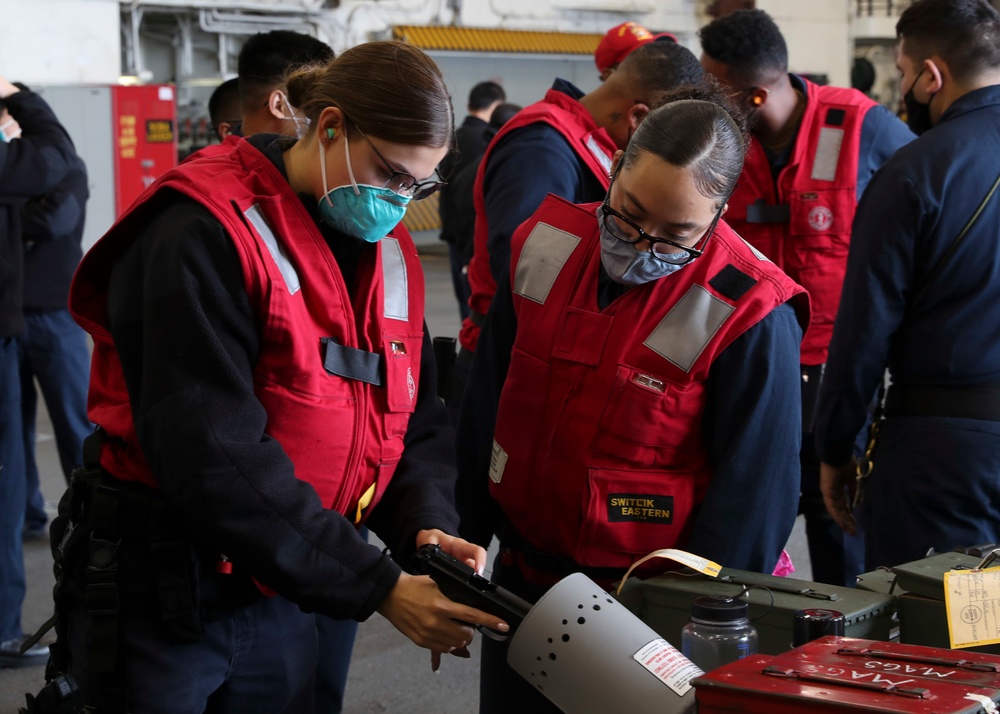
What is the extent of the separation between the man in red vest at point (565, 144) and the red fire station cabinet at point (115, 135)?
26.8 feet

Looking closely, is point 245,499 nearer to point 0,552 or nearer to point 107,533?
point 107,533

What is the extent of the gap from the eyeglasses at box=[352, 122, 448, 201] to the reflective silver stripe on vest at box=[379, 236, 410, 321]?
10 cm

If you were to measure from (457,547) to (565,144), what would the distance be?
1.49 metres

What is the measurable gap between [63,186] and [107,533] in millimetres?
3101

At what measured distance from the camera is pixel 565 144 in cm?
299

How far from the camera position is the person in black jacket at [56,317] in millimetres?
4449

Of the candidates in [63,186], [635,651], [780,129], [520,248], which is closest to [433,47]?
[63,186]

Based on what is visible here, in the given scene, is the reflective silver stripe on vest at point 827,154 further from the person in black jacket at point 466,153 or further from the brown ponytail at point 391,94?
the person in black jacket at point 466,153

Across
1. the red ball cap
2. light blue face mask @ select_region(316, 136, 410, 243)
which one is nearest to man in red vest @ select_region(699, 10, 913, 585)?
the red ball cap

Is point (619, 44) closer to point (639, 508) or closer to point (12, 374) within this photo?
point (639, 508)

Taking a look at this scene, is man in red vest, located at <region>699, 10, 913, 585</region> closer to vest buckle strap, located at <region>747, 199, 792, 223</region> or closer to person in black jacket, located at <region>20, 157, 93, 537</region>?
vest buckle strap, located at <region>747, 199, 792, 223</region>

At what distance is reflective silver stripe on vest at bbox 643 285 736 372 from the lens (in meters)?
1.85

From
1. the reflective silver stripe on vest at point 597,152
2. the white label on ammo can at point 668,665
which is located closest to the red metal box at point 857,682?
the white label on ammo can at point 668,665

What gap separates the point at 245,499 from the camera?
1.61 meters
